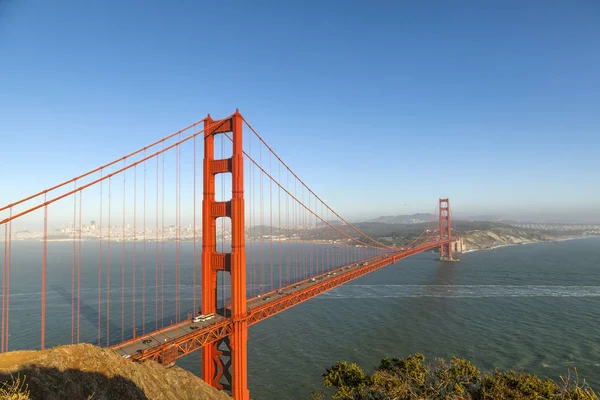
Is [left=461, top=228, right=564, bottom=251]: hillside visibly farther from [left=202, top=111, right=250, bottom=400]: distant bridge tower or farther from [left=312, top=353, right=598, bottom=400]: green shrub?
[left=202, top=111, right=250, bottom=400]: distant bridge tower

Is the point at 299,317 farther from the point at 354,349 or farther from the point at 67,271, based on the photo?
the point at 67,271

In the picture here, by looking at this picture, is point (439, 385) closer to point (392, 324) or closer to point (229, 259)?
point (229, 259)

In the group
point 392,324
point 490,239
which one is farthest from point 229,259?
point 490,239

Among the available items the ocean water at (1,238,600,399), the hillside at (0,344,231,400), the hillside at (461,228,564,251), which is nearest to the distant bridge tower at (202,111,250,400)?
the ocean water at (1,238,600,399)

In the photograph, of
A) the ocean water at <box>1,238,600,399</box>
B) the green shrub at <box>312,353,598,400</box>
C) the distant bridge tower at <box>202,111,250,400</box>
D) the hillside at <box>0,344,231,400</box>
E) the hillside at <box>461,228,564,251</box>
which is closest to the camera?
the hillside at <box>0,344,231,400</box>

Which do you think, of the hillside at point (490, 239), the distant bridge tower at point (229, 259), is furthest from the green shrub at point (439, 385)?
the hillside at point (490, 239)

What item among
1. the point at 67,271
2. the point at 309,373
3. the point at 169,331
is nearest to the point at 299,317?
the point at 309,373
